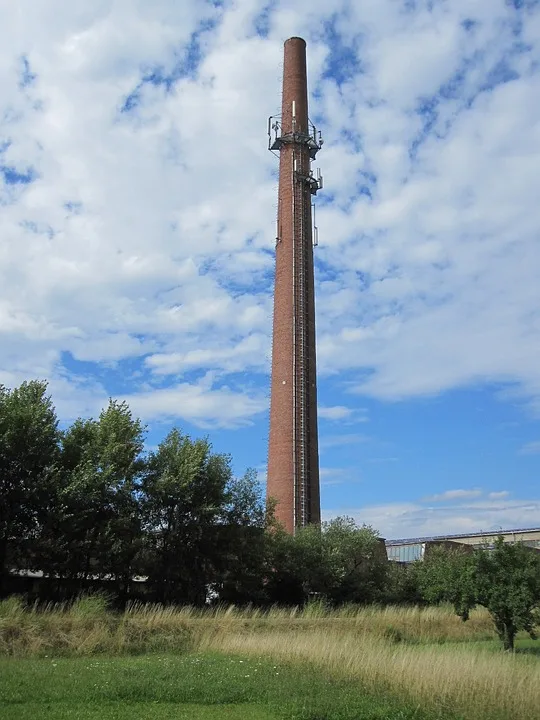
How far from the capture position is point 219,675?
12.8 m

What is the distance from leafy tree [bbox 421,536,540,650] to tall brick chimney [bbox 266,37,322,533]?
18.8m

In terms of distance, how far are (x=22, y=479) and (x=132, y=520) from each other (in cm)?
478

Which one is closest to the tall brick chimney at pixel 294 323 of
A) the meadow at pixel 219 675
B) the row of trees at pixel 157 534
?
the row of trees at pixel 157 534

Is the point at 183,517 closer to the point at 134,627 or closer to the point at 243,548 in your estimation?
the point at 243,548

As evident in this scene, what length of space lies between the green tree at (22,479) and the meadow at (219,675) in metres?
5.73

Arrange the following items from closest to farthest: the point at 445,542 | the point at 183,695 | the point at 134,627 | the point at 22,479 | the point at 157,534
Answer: the point at 183,695, the point at 134,627, the point at 22,479, the point at 157,534, the point at 445,542

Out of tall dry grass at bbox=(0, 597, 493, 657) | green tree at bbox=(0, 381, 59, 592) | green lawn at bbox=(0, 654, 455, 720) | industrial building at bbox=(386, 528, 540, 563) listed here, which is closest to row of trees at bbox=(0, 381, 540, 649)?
green tree at bbox=(0, 381, 59, 592)

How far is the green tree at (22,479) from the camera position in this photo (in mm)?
25544

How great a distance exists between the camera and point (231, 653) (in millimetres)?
17078

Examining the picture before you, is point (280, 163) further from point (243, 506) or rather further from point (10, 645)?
point (10, 645)

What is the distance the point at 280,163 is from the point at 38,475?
116ft

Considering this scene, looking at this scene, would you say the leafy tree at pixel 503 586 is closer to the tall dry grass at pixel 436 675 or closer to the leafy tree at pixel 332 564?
the tall dry grass at pixel 436 675

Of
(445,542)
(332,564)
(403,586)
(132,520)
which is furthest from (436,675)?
(445,542)

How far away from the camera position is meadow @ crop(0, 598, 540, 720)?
34.6ft
